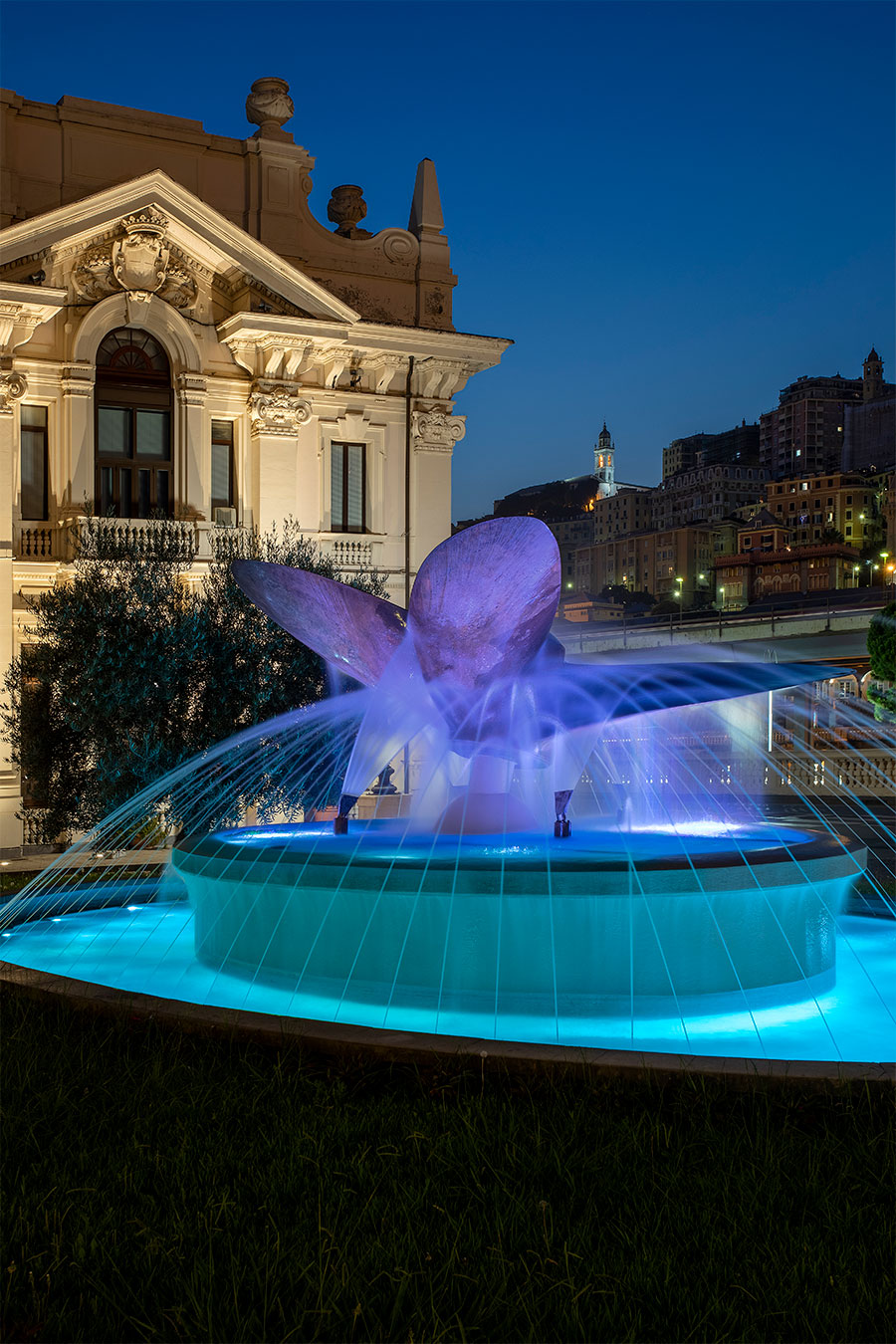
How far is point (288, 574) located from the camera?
34.7 feet

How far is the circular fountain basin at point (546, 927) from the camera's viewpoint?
7.94 meters

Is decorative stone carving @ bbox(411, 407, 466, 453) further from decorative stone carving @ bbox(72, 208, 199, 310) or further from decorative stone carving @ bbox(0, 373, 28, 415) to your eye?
decorative stone carving @ bbox(0, 373, 28, 415)

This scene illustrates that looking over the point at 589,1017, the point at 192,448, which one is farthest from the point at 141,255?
the point at 589,1017

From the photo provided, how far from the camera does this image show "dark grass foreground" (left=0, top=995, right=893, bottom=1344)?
12.7 ft

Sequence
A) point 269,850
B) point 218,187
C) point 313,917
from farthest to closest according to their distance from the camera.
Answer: point 218,187 → point 269,850 → point 313,917

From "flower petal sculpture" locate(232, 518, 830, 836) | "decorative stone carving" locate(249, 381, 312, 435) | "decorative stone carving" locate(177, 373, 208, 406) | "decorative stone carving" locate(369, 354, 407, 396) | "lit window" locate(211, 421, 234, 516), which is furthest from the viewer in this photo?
"decorative stone carving" locate(369, 354, 407, 396)

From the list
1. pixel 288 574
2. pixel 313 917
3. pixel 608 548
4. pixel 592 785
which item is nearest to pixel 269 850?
pixel 313 917

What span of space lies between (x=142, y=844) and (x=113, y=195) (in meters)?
13.9

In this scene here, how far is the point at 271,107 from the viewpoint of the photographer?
2892 centimetres

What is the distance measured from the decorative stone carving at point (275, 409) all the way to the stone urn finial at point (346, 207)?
5.64 meters

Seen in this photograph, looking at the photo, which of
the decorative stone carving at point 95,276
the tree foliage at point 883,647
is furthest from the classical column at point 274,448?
the tree foliage at point 883,647

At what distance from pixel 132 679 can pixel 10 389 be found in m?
9.74

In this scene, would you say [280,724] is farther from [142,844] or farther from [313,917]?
[313,917]

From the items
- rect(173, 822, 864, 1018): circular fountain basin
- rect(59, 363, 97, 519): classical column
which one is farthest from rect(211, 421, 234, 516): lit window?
rect(173, 822, 864, 1018): circular fountain basin
